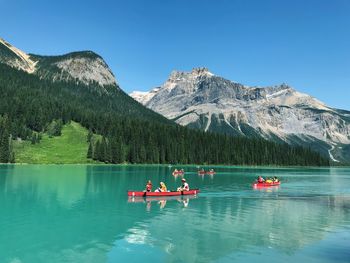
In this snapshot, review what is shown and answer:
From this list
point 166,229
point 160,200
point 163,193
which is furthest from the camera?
point 163,193

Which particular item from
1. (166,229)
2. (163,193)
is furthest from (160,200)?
(166,229)

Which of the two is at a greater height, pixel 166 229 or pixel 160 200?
A: pixel 160 200

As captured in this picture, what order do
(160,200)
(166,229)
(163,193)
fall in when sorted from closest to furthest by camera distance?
(166,229), (160,200), (163,193)

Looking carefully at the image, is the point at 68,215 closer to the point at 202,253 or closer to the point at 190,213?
the point at 190,213

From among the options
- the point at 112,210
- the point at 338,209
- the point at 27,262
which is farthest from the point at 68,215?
the point at 338,209

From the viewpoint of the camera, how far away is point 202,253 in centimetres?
3472

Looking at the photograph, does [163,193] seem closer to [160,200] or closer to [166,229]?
[160,200]

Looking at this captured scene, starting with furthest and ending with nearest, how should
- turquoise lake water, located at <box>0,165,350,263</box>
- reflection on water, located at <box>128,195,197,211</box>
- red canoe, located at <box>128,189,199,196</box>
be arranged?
red canoe, located at <box>128,189,199,196</box>
reflection on water, located at <box>128,195,197,211</box>
turquoise lake water, located at <box>0,165,350,263</box>

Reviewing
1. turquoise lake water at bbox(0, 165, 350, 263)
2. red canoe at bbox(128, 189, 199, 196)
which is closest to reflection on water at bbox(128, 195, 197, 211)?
turquoise lake water at bbox(0, 165, 350, 263)

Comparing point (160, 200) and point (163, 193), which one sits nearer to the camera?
point (160, 200)

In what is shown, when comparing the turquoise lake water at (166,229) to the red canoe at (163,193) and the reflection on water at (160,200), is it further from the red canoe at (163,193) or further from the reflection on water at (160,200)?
the red canoe at (163,193)

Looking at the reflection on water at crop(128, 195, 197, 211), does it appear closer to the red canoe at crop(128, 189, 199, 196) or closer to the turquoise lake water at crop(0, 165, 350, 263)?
the turquoise lake water at crop(0, 165, 350, 263)

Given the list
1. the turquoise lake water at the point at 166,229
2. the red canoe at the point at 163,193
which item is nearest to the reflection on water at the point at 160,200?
the turquoise lake water at the point at 166,229

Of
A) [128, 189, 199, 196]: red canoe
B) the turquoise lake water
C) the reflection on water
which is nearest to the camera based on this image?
the turquoise lake water
